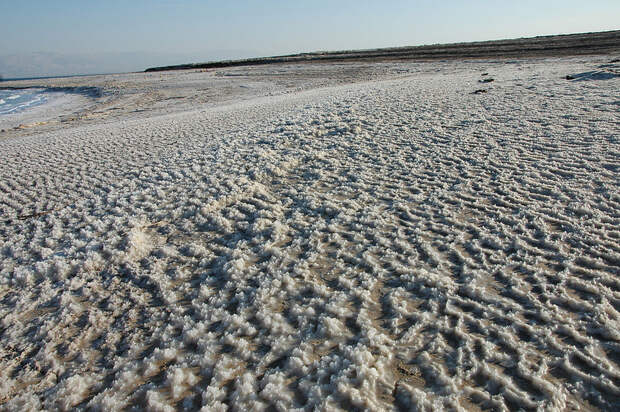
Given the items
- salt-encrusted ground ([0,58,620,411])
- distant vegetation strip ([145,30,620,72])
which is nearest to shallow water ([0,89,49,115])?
salt-encrusted ground ([0,58,620,411])

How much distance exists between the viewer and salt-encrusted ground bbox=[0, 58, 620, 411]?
190 cm

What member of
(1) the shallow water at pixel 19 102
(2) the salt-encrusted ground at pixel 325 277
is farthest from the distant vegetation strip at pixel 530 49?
(1) the shallow water at pixel 19 102

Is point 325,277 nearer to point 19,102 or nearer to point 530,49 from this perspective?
point 530,49

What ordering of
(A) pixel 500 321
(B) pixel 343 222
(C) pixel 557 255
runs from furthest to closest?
(B) pixel 343 222
(C) pixel 557 255
(A) pixel 500 321

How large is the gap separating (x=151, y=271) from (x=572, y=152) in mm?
4909

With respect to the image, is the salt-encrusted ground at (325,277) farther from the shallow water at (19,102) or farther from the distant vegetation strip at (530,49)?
the shallow water at (19,102)

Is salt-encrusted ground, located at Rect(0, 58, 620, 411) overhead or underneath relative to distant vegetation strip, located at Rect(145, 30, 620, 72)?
underneath

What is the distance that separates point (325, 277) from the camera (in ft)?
9.02

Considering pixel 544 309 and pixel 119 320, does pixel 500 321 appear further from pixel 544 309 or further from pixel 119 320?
pixel 119 320

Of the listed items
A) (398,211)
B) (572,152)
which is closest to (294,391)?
(398,211)

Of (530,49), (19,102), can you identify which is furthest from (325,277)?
(19,102)

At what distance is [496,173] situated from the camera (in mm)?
4238

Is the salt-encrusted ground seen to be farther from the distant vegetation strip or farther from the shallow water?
the shallow water

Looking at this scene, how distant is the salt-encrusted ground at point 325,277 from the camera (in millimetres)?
1899
